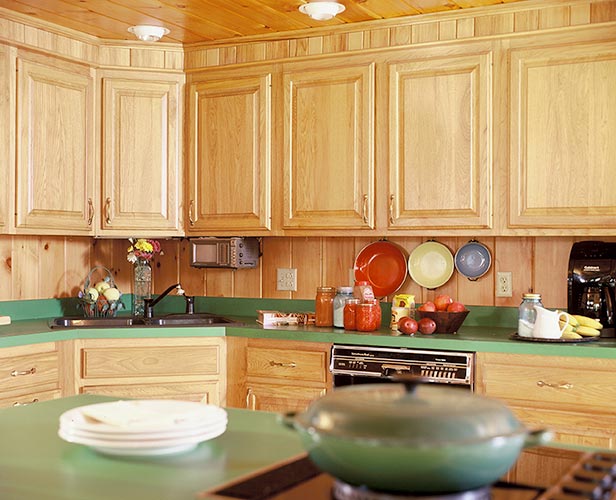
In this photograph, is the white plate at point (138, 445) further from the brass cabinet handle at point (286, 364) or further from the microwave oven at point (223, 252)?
the microwave oven at point (223, 252)

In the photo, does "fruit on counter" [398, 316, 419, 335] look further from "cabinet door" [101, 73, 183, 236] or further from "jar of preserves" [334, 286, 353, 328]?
"cabinet door" [101, 73, 183, 236]

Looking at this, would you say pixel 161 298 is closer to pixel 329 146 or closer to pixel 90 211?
pixel 90 211

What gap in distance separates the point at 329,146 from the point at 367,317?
0.82 meters

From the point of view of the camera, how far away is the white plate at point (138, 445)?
1.46 meters

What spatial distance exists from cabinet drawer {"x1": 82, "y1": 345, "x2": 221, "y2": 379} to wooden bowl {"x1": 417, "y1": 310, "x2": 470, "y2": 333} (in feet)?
3.23

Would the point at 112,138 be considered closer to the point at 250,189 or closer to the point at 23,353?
the point at 250,189

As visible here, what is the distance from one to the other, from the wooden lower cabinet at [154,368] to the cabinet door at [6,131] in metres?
0.67

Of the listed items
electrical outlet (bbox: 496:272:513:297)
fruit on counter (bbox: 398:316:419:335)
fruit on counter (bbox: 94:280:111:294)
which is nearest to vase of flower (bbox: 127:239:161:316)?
fruit on counter (bbox: 94:280:111:294)

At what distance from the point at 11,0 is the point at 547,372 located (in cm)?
263

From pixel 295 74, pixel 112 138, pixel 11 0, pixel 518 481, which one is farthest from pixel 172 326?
pixel 518 481

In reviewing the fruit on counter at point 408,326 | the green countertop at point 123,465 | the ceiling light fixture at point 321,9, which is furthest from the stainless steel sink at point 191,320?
the green countertop at point 123,465

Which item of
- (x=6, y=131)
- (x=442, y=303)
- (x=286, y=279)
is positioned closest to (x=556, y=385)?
(x=442, y=303)

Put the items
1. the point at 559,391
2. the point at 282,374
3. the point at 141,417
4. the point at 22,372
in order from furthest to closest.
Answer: the point at 282,374 < the point at 22,372 < the point at 559,391 < the point at 141,417

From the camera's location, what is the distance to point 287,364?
3777 mm
